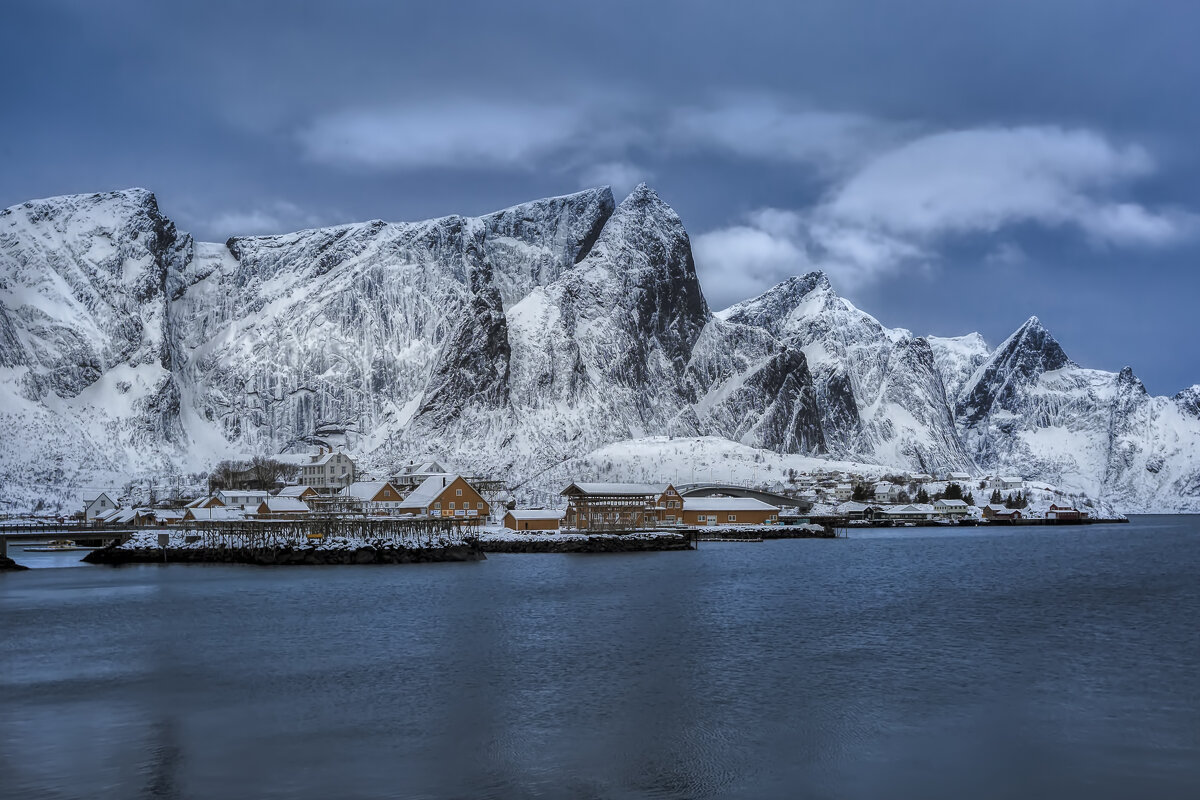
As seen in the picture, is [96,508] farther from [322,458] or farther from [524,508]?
[524,508]

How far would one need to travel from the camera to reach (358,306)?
18338 centimetres

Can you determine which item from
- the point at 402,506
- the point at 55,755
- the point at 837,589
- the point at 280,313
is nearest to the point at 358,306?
the point at 280,313

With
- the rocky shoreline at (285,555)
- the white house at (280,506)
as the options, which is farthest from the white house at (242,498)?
the rocky shoreline at (285,555)

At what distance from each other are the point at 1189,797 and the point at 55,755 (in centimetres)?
2094

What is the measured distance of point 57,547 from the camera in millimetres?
84438

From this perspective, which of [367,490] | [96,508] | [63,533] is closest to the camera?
[63,533]

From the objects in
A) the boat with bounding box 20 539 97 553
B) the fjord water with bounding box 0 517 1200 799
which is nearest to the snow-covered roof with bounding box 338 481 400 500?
the boat with bounding box 20 539 97 553

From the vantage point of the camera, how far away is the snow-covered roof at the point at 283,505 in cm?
9775

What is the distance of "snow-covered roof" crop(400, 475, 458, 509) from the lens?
324ft

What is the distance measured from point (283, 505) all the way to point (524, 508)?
31.0m

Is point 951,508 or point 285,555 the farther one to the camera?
point 951,508

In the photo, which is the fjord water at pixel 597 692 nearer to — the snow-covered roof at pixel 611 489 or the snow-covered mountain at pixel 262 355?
the snow-covered roof at pixel 611 489

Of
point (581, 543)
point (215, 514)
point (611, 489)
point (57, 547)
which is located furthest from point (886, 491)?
point (57, 547)

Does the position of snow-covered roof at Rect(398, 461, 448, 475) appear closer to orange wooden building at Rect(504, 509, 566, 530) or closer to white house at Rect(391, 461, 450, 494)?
white house at Rect(391, 461, 450, 494)
